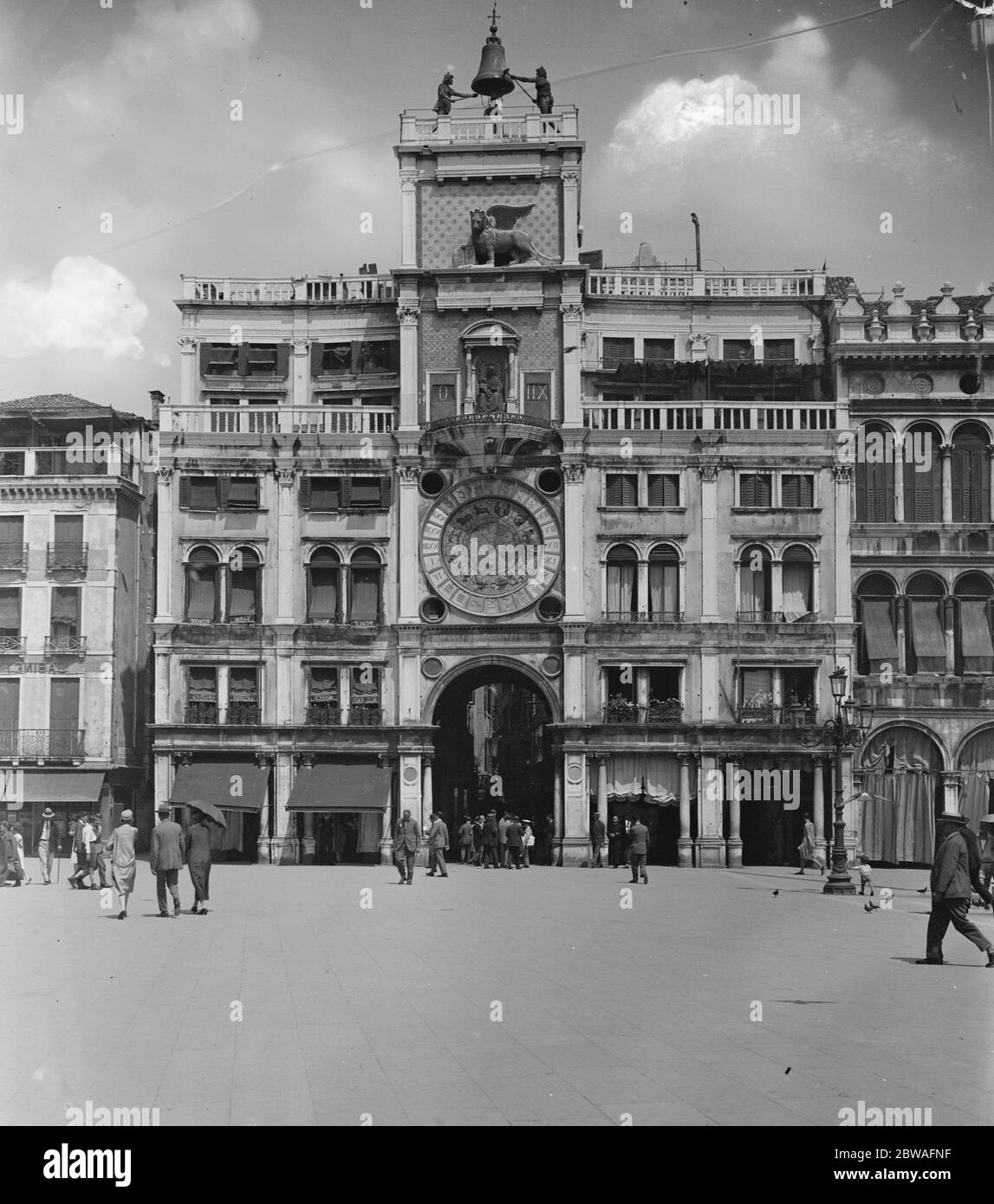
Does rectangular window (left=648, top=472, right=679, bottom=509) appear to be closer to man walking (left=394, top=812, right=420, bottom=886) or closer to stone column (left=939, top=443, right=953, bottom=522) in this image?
stone column (left=939, top=443, right=953, bottom=522)

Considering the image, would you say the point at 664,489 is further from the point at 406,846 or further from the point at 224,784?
the point at 406,846

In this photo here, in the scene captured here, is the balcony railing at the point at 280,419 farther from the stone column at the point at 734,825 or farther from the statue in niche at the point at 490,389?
the stone column at the point at 734,825

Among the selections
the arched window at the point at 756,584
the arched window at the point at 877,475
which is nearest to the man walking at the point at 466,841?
the arched window at the point at 756,584

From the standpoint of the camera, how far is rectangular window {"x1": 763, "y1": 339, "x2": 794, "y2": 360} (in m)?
60.5

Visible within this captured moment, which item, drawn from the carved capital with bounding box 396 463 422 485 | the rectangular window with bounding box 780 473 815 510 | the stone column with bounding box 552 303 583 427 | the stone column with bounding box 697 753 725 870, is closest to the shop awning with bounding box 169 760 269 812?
the carved capital with bounding box 396 463 422 485

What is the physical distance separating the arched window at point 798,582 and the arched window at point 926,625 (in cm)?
381

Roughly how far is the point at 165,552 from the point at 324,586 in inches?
220

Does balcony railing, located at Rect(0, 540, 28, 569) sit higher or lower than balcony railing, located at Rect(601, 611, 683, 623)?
higher

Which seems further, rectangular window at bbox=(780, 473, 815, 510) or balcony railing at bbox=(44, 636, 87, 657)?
balcony railing at bbox=(44, 636, 87, 657)

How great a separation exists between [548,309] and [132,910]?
30.9 m

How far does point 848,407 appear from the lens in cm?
5706

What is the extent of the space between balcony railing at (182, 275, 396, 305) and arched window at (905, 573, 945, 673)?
2217 cm

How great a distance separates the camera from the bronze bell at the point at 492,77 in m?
50.0
